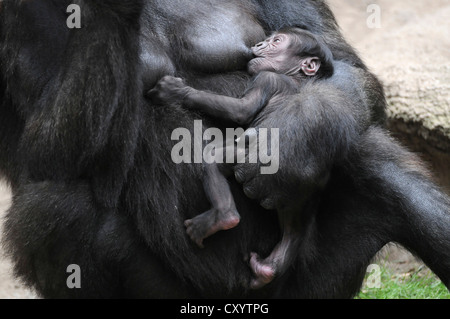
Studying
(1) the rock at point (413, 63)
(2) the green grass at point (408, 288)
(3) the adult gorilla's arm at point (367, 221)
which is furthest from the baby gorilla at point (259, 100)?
(1) the rock at point (413, 63)

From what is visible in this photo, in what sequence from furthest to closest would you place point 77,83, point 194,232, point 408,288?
1. point 408,288
2. point 194,232
3. point 77,83

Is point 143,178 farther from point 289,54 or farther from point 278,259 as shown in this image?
point 289,54

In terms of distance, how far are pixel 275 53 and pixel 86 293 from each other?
1.27m

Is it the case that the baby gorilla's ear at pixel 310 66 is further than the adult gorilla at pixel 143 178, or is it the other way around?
the baby gorilla's ear at pixel 310 66

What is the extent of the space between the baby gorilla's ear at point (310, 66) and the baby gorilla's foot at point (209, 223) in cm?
73

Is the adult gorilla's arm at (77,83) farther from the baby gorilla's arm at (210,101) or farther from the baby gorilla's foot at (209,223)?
the baby gorilla's foot at (209,223)

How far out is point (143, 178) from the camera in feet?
11.0

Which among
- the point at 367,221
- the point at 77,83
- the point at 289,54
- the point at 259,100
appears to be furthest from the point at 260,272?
the point at 77,83

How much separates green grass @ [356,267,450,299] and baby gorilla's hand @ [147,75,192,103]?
170 cm

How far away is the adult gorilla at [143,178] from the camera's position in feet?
10.6

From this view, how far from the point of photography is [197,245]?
339 centimetres

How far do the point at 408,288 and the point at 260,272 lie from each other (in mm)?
1496

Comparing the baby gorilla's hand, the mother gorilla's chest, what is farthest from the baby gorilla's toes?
the mother gorilla's chest

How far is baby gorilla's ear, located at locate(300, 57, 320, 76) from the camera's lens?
11.8ft
